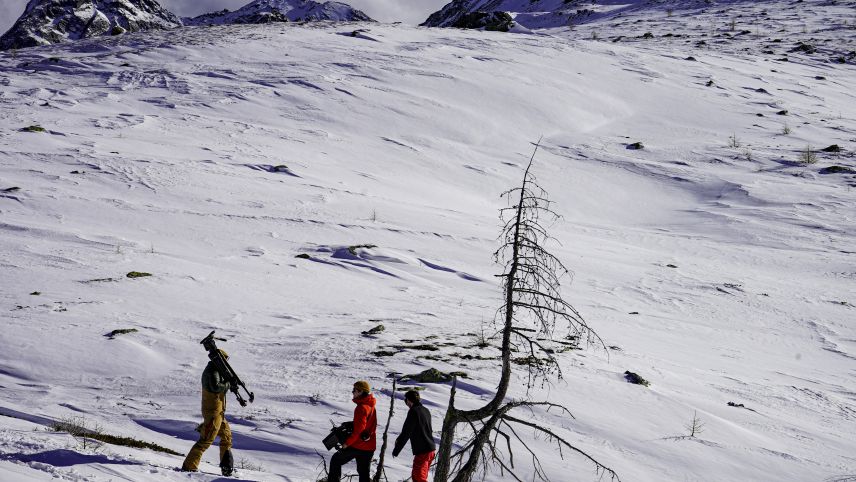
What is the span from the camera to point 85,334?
848 centimetres

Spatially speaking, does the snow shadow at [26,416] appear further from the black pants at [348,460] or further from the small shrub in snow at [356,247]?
the small shrub in snow at [356,247]

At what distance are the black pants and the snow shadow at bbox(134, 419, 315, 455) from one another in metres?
0.92

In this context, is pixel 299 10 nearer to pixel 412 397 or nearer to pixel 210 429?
pixel 210 429

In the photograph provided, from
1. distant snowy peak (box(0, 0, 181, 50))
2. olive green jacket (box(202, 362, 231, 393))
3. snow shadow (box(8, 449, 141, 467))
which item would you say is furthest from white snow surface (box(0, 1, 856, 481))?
distant snowy peak (box(0, 0, 181, 50))

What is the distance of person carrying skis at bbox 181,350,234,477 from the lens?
5719 mm

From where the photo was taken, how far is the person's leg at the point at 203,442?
5602mm

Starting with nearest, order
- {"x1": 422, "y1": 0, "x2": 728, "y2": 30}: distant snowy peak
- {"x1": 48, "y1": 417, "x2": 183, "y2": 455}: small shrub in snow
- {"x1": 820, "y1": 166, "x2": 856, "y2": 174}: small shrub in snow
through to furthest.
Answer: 1. {"x1": 48, "y1": 417, "x2": 183, "y2": 455}: small shrub in snow
2. {"x1": 820, "y1": 166, "x2": 856, "y2": 174}: small shrub in snow
3. {"x1": 422, "y1": 0, "x2": 728, "y2": 30}: distant snowy peak

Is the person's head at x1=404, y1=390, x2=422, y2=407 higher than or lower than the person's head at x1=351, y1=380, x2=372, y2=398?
lower

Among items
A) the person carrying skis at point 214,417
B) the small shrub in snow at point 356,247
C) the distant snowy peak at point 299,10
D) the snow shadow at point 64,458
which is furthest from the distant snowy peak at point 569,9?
the distant snowy peak at point 299,10

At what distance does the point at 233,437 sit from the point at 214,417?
1.03m

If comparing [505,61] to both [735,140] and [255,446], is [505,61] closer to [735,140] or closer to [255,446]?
[735,140]

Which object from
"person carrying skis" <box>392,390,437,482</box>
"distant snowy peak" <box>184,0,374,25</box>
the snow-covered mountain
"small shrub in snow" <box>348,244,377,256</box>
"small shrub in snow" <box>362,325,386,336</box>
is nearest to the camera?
"person carrying skis" <box>392,390,437,482</box>

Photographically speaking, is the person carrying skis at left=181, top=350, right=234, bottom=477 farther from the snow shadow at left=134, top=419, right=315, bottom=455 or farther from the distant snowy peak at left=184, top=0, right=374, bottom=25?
the distant snowy peak at left=184, top=0, right=374, bottom=25

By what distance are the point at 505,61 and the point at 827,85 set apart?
659 inches
